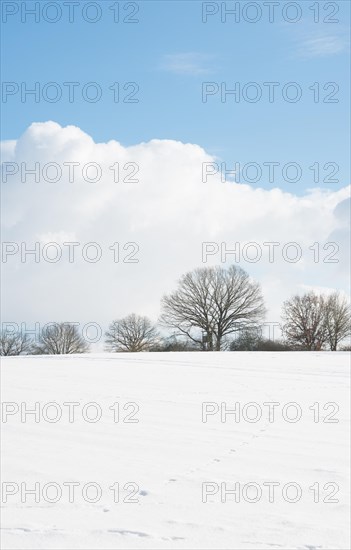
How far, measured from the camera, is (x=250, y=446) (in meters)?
5.77

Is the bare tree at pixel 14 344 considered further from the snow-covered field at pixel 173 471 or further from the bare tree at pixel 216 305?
the snow-covered field at pixel 173 471

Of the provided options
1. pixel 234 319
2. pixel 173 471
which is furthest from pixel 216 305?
pixel 173 471

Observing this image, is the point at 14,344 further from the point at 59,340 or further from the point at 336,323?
the point at 336,323

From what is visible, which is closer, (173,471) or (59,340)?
(173,471)

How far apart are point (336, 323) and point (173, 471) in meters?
49.4

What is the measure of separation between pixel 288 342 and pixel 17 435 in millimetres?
45737

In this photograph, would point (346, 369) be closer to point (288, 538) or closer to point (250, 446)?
point (250, 446)

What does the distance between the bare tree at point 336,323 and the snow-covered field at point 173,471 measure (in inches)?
1727

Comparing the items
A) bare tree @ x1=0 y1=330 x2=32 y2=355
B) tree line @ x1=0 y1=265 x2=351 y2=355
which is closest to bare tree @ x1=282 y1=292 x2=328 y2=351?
tree line @ x1=0 y1=265 x2=351 y2=355

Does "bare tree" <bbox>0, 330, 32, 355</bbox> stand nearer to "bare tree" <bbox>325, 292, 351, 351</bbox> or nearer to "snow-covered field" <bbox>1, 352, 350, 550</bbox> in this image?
"bare tree" <bbox>325, 292, 351, 351</bbox>

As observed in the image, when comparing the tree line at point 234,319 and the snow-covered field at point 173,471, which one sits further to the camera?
the tree line at point 234,319

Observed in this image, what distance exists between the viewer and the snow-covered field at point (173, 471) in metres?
3.68

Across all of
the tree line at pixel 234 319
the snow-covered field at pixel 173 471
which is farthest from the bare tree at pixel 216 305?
the snow-covered field at pixel 173 471

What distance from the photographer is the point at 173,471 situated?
490 cm
